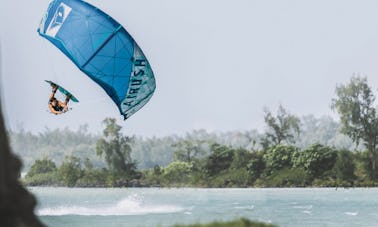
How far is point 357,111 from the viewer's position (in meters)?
63.8

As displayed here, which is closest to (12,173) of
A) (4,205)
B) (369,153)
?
(4,205)

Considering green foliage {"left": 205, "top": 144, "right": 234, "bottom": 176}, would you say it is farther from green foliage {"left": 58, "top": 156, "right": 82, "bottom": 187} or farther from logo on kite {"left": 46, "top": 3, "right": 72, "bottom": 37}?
logo on kite {"left": 46, "top": 3, "right": 72, "bottom": 37}

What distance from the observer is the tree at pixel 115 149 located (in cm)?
7338

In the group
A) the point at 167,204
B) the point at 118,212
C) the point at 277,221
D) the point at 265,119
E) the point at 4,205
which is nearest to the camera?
the point at 4,205

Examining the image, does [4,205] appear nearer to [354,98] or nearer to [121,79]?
[121,79]

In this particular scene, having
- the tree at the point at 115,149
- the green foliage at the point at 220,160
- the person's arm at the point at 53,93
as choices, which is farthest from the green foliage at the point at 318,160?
the person's arm at the point at 53,93

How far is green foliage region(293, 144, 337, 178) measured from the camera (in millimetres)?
62594

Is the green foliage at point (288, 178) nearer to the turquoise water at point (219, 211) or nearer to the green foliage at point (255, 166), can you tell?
the green foliage at point (255, 166)

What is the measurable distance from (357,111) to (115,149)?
2547cm

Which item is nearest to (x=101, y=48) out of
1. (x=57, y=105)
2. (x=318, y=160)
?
(x=57, y=105)

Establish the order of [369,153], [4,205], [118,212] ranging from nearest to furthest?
[4,205], [118,212], [369,153]

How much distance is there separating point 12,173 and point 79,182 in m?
72.5

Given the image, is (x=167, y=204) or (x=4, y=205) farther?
(x=167, y=204)

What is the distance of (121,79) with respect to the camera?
14.8 metres
